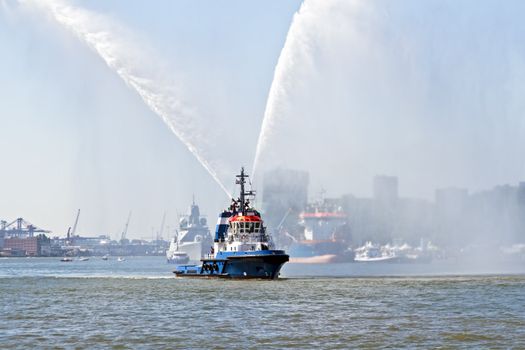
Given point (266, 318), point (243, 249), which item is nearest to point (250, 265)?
point (243, 249)

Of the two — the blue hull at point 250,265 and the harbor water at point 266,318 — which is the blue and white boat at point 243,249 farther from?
the harbor water at point 266,318

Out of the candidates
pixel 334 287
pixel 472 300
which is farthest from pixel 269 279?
pixel 472 300

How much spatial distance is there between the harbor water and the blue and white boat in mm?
9909

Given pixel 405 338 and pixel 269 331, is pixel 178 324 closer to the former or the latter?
pixel 269 331

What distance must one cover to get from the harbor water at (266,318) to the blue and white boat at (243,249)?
9909 mm

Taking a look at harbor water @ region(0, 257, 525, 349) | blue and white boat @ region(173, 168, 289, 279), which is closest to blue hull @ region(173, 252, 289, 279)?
blue and white boat @ region(173, 168, 289, 279)

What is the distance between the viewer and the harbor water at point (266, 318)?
147ft

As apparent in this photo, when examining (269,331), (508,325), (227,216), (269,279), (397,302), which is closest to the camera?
(269,331)

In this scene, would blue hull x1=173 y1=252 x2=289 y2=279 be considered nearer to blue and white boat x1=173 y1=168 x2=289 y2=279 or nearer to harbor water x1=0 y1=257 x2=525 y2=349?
blue and white boat x1=173 y1=168 x2=289 y2=279

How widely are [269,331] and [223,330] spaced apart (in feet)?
8.75

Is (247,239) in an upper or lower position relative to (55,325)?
upper

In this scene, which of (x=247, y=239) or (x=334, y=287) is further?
(x=247, y=239)

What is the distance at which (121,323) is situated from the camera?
2083 inches

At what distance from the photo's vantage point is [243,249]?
325 feet
